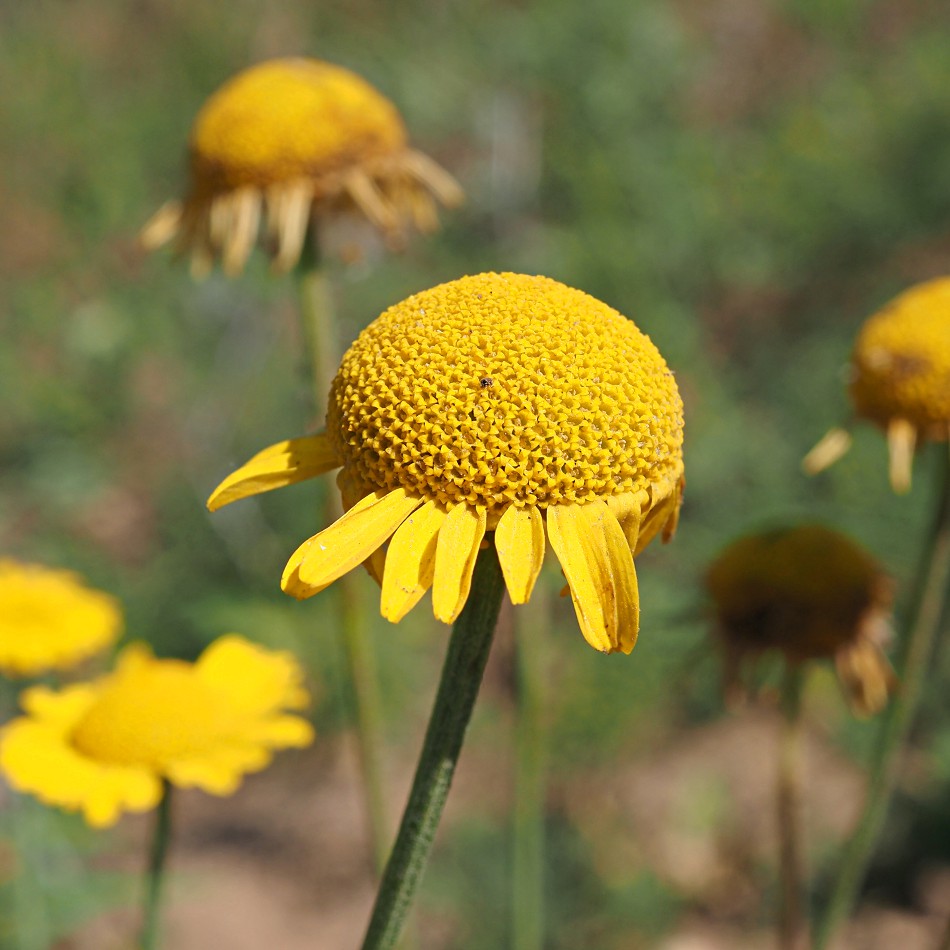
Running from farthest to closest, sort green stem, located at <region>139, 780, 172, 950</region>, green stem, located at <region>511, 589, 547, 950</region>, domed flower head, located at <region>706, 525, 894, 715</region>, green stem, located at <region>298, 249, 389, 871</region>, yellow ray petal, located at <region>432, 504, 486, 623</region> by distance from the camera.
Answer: green stem, located at <region>511, 589, 547, 950</region> < green stem, located at <region>298, 249, 389, 871</region> < domed flower head, located at <region>706, 525, 894, 715</region> < green stem, located at <region>139, 780, 172, 950</region> < yellow ray petal, located at <region>432, 504, 486, 623</region>

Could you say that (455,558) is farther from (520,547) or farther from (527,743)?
(527,743)

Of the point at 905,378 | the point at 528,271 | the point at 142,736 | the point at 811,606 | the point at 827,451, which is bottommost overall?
the point at 528,271

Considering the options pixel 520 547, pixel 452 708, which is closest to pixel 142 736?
pixel 452 708

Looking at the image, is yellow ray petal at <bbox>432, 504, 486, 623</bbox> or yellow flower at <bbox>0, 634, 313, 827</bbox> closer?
yellow ray petal at <bbox>432, 504, 486, 623</bbox>

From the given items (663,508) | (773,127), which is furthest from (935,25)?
(663,508)

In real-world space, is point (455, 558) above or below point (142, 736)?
above

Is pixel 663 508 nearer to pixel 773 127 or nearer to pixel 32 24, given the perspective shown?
pixel 773 127

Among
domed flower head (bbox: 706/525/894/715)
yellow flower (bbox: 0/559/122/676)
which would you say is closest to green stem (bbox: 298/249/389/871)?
yellow flower (bbox: 0/559/122/676)

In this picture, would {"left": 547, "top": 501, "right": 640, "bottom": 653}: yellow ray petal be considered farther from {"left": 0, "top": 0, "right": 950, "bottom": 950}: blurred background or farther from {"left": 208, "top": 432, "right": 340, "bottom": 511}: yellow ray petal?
{"left": 0, "top": 0, "right": 950, "bottom": 950}: blurred background
